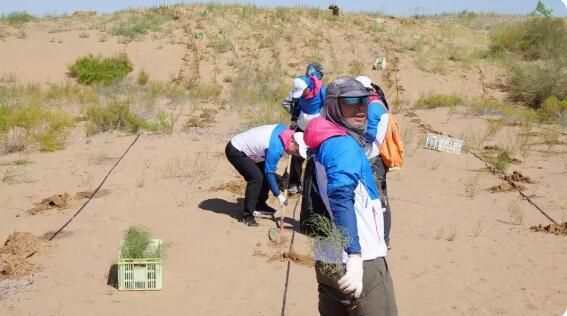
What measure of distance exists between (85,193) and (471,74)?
17877 millimetres

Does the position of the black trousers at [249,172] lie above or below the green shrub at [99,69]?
above

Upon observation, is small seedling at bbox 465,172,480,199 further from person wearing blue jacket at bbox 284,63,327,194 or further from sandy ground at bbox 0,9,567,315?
person wearing blue jacket at bbox 284,63,327,194

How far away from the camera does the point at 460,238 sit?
638 cm

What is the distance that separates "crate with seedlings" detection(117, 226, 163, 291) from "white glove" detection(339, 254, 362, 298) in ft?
9.07

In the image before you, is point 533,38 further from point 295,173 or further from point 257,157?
point 257,157

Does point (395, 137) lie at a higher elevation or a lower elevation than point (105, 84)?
higher

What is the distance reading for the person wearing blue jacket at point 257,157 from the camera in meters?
5.92

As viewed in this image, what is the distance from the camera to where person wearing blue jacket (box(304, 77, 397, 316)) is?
252 cm

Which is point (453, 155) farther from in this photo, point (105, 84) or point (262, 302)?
point (105, 84)

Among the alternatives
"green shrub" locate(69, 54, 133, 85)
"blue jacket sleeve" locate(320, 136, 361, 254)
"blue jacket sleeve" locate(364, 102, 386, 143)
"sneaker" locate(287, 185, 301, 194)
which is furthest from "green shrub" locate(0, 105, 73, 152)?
"blue jacket sleeve" locate(320, 136, 361, 254)

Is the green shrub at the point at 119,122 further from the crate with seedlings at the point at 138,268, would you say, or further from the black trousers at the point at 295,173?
the crate with seedlings at the point at 138,268

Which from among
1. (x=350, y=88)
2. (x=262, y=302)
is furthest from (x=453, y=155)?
(x=350, y=88)

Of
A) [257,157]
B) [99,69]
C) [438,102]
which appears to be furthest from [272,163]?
[99,69]

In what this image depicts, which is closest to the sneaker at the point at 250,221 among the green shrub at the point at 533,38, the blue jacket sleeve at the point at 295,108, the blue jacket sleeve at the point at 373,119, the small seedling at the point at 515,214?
the blue jacket sleeve at the point at 295,108
